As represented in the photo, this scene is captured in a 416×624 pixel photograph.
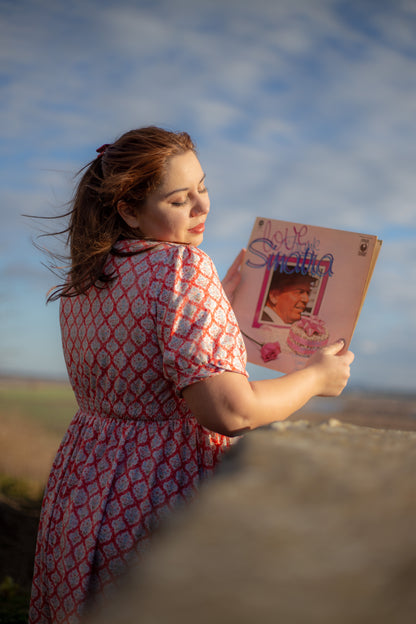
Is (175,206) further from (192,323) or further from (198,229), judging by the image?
(192,323)

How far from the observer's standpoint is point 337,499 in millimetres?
434

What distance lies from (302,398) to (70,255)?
0.89 m

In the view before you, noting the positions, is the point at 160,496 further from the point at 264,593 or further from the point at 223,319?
the point at 264,593

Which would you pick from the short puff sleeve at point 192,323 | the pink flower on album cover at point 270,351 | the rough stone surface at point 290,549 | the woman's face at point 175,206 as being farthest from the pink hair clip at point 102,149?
the rough stone surface at point 290,549

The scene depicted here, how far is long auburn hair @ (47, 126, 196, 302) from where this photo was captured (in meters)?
1.48

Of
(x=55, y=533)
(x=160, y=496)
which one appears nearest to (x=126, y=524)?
(x=160, y=496)

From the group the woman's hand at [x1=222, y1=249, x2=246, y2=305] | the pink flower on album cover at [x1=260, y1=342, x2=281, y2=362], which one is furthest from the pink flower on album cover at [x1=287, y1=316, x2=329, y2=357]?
the woman's hand at [x1=222, y1=249, x2=246, y2=305]

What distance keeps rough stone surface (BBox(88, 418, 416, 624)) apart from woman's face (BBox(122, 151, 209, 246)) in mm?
1111

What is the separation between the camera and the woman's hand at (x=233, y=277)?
2076mm

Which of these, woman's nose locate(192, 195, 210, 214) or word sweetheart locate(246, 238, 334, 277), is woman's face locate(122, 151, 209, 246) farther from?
word sweetheart locate(246, 238, 334, 277)

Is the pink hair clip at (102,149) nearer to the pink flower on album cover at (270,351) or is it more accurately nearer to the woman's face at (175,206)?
the woman's face at (175,206)

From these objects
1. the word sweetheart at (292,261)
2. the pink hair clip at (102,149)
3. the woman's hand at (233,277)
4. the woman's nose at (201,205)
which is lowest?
the woman's hand at (233,277)

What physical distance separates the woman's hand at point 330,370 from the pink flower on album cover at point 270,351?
25 cm

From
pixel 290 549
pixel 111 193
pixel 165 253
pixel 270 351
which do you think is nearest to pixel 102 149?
pixel 111 193
